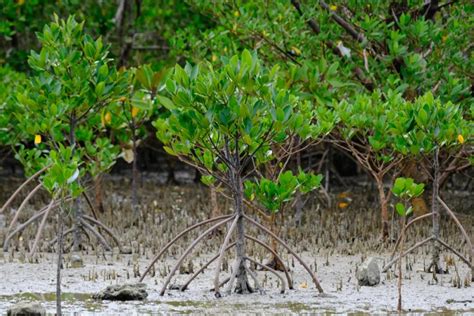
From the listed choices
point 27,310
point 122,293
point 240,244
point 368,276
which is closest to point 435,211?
point 368,276

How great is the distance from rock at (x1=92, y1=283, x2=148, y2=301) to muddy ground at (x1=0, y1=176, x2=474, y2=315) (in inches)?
2.5

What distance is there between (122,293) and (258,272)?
125 cm

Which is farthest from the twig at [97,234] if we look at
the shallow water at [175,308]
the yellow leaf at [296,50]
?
the yellow leaf at [296,50]

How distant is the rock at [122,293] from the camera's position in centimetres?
540

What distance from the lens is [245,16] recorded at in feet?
26.1

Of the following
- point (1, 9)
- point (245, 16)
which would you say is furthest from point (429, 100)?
point (1, 9)

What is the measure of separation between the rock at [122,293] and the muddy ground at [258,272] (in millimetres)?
65

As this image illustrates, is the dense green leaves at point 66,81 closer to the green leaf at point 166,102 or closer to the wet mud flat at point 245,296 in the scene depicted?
the wet mud flat at point 245,296

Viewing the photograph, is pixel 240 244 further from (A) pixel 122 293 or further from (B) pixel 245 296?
(A) pixel 122 293

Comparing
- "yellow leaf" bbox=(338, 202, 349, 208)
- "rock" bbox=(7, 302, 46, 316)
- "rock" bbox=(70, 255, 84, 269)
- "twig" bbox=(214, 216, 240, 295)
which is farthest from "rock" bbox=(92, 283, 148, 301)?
"yellow leaf" bbox=(338, 202, 349, 208)

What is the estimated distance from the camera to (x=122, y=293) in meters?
5.39

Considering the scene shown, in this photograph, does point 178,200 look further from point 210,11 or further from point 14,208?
point 210,11

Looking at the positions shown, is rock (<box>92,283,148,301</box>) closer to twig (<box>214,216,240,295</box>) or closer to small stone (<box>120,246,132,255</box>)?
twig (<box>214,216,240,295</box>)

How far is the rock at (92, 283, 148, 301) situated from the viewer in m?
5.40
